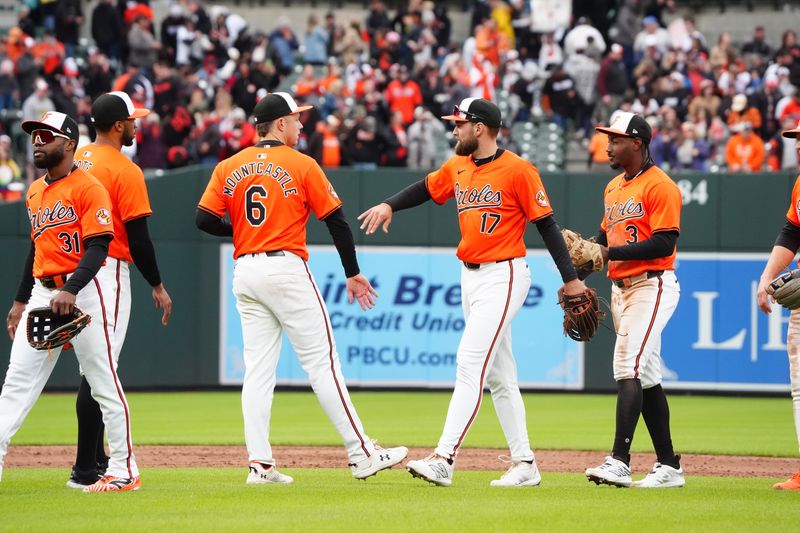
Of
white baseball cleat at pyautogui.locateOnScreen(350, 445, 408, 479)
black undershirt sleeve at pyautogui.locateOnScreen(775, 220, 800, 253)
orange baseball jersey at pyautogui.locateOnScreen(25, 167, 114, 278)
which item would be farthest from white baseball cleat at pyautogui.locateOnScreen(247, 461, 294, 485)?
black undershirt sleeve at pyautogui.locateOnScreen(775, 220, 800, 253)

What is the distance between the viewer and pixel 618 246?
7.19 meters

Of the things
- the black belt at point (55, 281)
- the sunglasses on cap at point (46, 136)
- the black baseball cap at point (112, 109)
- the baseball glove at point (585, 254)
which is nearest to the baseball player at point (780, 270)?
the baseball glove at point (585, 254)

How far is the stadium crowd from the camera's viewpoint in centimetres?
1752

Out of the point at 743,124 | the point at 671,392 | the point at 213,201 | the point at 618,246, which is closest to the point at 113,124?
the point at 213,201

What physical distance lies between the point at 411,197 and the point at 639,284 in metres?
1.49

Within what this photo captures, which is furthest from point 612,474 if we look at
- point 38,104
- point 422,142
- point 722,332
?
point 38,104

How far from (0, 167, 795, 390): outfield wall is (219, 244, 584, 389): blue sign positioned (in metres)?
0.04

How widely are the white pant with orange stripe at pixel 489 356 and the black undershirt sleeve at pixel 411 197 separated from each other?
0.61 m

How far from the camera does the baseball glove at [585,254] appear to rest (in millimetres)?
7215

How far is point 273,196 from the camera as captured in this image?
6.98 meters

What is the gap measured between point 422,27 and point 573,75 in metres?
3.59

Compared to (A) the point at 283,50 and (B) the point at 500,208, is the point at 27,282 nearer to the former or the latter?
(B) the point at 500,208

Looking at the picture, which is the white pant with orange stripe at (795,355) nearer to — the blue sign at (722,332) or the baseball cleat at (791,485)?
the baseball cleat at (791,485)

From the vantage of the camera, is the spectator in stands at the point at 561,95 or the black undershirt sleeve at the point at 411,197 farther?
the spectator in stands at the point at 561,95
